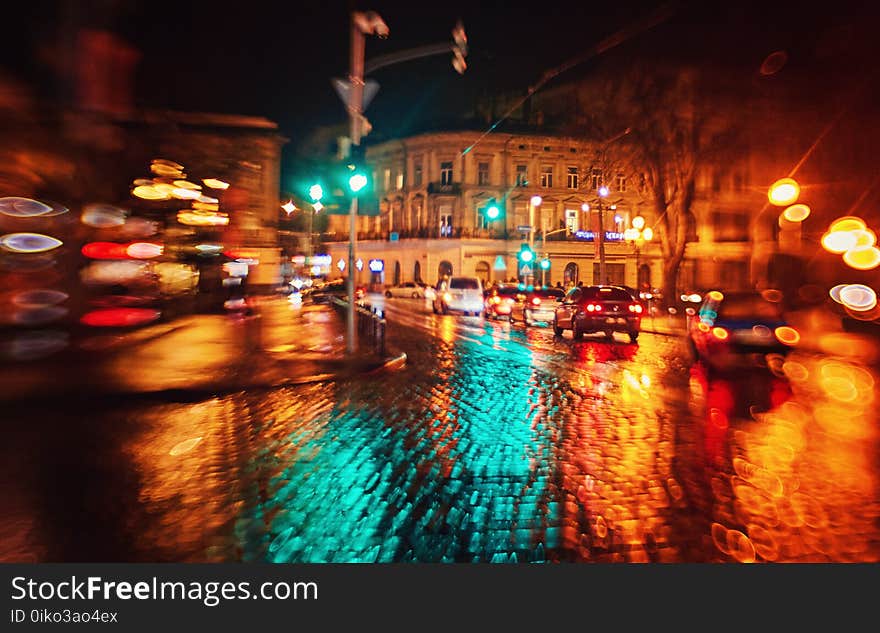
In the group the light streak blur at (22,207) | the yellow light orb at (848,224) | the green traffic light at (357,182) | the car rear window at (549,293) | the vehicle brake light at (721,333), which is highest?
the green traffic light at (357,182)

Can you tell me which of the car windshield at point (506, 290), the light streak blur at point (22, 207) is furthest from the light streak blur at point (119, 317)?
the car windshield at point (506, 290)

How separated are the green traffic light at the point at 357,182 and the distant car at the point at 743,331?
7.47 m

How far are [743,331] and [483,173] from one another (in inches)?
2103

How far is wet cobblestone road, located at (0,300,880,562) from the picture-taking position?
4.82m

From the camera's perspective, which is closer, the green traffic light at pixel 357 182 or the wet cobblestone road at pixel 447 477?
the wet cobblestone road at pixel 447 477

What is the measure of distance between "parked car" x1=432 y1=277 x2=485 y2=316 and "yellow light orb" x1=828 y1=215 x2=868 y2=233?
56.4ft

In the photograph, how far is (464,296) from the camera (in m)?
37.9

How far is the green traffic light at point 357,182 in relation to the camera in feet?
50.8

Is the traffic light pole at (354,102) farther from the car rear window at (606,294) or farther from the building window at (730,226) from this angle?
the building window at (730,226)

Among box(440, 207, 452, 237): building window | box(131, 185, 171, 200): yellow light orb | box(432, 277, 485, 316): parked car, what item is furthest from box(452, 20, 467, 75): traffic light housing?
box(440, 207, 452, 237): building window

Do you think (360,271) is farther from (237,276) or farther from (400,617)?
(400,617)

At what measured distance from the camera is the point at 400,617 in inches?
157

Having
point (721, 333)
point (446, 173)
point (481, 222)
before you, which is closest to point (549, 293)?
point (721, 333)

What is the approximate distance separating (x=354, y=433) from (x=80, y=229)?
38.6 feet
